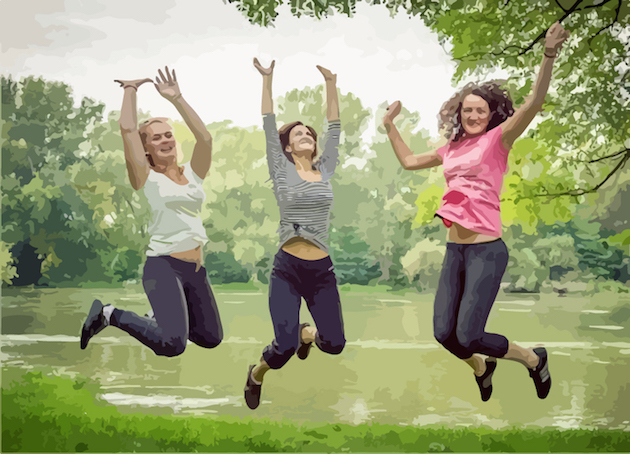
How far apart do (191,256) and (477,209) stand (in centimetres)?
221

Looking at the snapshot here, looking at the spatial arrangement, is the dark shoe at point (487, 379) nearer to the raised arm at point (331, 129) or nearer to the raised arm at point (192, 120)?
the raised arm at point (331, 129)

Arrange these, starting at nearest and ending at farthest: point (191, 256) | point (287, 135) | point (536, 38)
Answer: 1. point (191, 256)
2. point (287, 135)
3. point (536, 38)

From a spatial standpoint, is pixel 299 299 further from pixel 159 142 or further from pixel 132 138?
pixel 132 138

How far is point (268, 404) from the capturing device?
5.63 m

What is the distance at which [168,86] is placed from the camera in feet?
16.2

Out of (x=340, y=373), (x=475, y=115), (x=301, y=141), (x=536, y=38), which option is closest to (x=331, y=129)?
(x=301, y=141)

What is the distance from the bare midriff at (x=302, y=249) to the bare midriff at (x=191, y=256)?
0.70 m

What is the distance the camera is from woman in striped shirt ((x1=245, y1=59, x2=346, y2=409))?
483 centimetres

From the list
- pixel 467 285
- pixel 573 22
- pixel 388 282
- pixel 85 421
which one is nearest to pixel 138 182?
pixel 85 421

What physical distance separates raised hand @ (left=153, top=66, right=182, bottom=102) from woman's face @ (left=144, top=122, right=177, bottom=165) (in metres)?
0.27

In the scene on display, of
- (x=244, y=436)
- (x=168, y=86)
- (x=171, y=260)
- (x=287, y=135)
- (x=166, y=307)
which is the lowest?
(x=244, y=436)

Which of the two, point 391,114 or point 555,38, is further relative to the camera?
point 391,114

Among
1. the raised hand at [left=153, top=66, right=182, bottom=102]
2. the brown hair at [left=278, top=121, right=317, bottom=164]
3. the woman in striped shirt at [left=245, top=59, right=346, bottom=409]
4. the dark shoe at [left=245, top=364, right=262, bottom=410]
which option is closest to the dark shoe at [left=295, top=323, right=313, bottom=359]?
the woman in striped shirt at [left=245, top=59, right=346, bottom=409]

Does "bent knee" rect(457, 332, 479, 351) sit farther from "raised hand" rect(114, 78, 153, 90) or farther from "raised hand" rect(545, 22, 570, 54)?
"raised hand" rect(114, 78, 153, 90)
